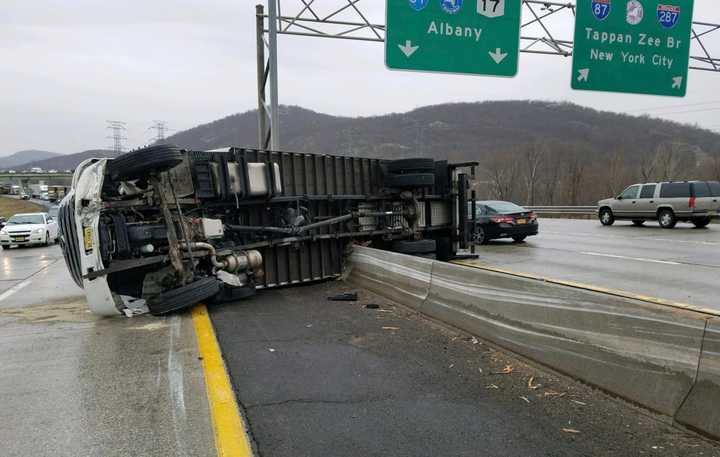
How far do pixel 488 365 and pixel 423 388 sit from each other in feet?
2.67

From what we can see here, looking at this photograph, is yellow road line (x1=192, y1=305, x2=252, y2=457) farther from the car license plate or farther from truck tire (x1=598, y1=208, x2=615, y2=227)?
truck tire (x1=598, y1=208, x2=615, y2=227)

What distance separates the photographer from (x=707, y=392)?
3102 millimetres

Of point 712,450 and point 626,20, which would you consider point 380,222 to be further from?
point 626,20

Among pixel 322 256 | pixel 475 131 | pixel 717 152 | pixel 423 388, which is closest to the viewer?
pixel 423 388

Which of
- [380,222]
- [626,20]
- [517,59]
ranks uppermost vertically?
[626,20]

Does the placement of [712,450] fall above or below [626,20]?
below

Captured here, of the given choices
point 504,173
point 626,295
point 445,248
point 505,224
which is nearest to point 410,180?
point 445,248

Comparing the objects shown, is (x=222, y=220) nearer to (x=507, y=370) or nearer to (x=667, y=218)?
(x=507, y=370)

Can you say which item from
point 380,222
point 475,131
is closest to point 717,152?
point 475,131

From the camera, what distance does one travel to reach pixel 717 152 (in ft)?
183

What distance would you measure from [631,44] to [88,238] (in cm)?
1352

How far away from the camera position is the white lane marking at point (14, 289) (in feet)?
30.3

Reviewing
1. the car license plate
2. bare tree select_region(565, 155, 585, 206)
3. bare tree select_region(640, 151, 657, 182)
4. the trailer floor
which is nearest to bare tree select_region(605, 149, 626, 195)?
bare tree select_region(640, 151, 657, 182)

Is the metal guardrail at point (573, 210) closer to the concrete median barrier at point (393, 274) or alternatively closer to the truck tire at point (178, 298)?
the concrete median barrier at point (393, 274)
